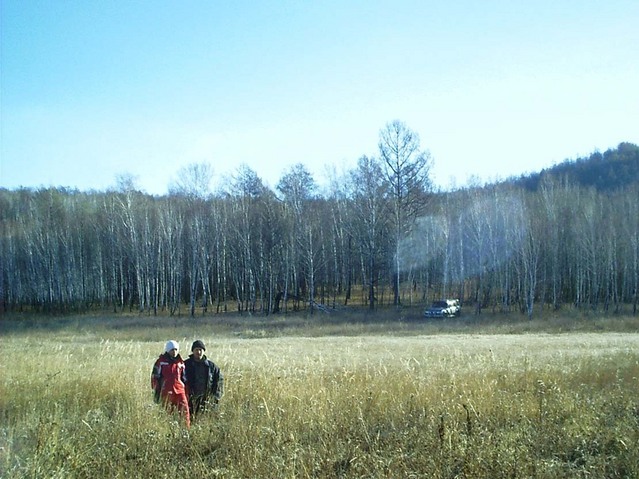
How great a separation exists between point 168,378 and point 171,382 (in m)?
0.07

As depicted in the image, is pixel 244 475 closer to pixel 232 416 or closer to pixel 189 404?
pixel 232 416

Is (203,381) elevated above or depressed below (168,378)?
below

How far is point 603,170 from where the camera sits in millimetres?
84875

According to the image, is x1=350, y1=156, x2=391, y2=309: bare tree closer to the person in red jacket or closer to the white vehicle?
the white vehicle

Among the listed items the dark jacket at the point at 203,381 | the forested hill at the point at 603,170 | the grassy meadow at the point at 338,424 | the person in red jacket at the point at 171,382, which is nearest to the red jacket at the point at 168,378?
the person in red jacket at the point at 171,382

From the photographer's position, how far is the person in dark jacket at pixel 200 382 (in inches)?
314

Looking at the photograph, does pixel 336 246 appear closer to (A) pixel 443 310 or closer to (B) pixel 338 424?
(A) pixel 443 310

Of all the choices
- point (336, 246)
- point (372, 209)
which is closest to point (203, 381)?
point (372, 209)

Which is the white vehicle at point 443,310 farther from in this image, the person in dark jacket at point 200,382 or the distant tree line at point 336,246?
the person in dark jacket at point 200,382

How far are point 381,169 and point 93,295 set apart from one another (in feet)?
102

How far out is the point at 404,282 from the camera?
174 ft

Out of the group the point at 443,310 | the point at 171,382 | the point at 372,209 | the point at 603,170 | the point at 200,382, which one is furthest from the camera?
the point at 603,170

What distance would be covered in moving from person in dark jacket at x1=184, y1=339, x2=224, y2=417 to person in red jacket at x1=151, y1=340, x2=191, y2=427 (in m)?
0.12

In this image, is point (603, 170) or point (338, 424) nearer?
point (338, 424)
